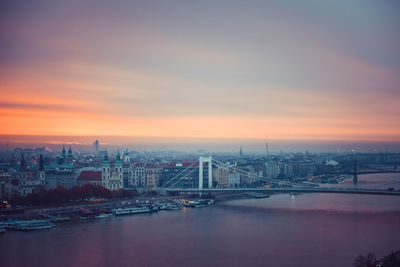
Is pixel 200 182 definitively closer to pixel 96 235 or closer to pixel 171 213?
pixel 171 213

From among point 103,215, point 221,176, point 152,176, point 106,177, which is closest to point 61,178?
A: point 106,177

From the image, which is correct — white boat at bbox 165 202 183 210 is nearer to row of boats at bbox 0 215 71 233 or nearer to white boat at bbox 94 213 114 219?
white boat at bbox 94 213 114 219

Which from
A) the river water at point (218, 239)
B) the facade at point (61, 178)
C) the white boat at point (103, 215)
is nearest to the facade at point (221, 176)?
the facade at point (61, 178)

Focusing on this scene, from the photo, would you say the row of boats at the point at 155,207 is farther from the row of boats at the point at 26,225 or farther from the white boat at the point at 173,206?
the row of boats at the point at 26,225

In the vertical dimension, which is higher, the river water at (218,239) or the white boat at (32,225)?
the white boat at (32,225)

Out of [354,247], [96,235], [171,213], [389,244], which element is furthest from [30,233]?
[389,244]

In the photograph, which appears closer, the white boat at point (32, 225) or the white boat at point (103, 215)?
the white boat at point (32, 225)

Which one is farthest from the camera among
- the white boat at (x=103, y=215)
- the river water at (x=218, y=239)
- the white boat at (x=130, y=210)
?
the white boat at (x=130, y=210)

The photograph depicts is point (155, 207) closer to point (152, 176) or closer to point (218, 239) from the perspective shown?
point (218, 239)

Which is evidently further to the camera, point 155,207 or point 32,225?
point 155,207
